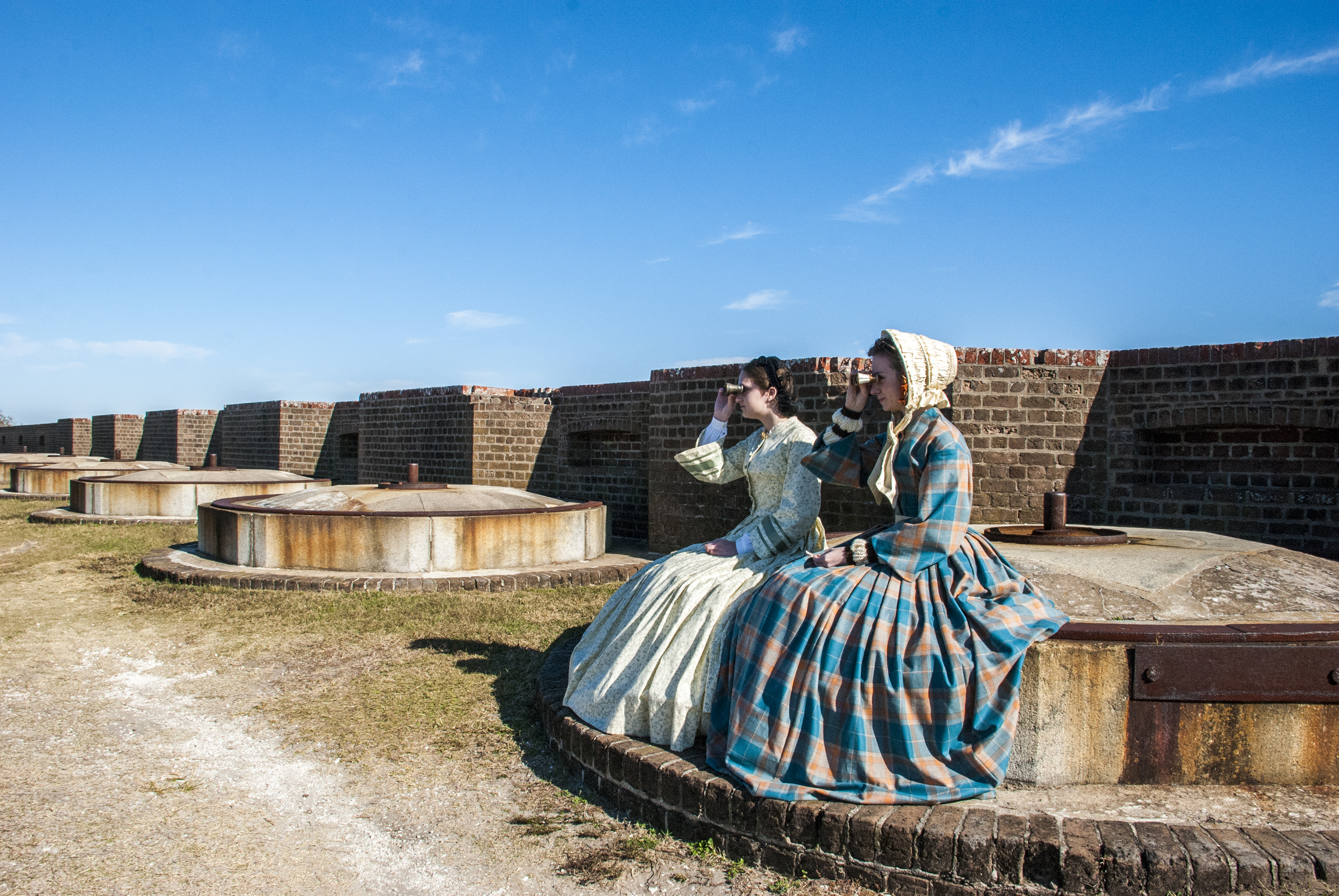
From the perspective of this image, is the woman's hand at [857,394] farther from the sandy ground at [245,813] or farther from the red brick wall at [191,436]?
the red brick wall at [191,436]

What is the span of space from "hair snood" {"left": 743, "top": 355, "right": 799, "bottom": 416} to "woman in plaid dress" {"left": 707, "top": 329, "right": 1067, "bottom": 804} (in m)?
0.87

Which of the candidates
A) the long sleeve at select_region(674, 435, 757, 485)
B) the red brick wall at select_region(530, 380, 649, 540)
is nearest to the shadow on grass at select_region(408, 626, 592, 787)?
the long sleeve at select_region(674, 435, 757, 485)

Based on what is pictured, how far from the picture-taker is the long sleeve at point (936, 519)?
9.55 ft

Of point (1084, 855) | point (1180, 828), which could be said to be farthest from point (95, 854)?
point (1180, 828)

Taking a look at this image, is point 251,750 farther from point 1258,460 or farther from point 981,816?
point 1258,460

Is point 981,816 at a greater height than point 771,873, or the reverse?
point 981,816

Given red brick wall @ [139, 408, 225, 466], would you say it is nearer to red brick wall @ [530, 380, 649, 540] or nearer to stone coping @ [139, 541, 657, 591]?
red brick wall @ [530, 380, 649, 540]

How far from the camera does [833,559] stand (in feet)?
10.1

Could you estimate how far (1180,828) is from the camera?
2.51m

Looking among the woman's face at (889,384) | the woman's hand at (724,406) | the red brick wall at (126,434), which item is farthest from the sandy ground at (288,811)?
the red brick wall at (126,434)

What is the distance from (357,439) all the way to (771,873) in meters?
17.7

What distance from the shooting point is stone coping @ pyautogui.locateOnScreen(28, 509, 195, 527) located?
12469 millimetres

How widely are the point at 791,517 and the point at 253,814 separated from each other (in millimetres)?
2346

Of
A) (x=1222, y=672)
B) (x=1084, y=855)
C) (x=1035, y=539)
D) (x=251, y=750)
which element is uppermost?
(x=1035, y=539)
